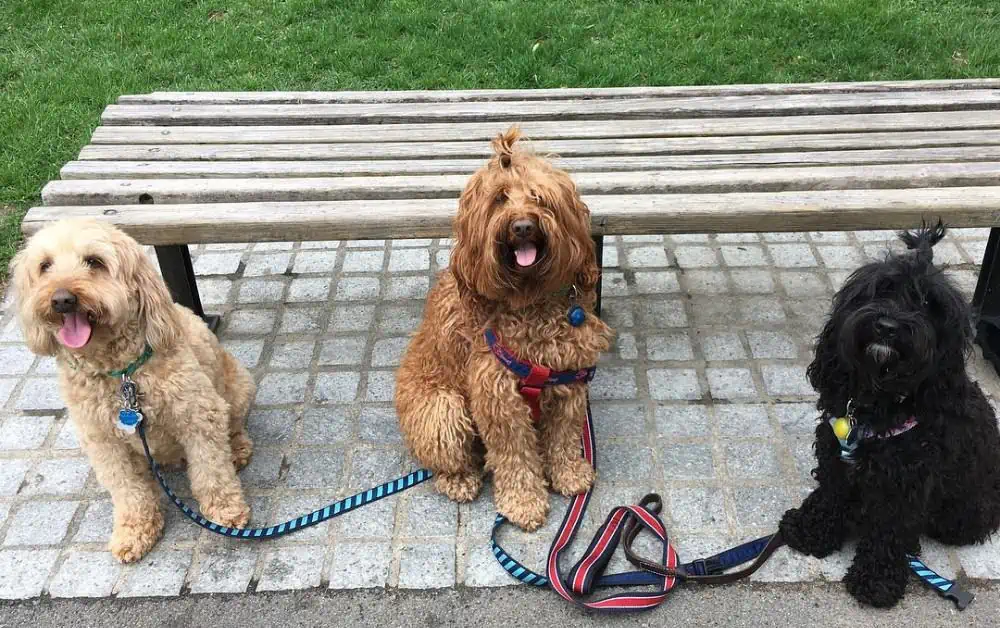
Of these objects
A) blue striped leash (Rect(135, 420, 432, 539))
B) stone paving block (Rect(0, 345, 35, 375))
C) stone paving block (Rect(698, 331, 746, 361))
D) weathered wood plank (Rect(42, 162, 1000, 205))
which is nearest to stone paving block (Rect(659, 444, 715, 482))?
stone paving block (Rect(698, 331, 746, 361))

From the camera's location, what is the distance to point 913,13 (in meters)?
6.99

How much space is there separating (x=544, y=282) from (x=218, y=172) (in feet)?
5.96

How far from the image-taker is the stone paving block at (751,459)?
132 inches

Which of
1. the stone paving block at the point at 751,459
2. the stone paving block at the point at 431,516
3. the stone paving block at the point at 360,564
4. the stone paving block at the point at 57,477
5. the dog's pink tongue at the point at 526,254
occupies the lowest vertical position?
the stone paving block at the point at 57,477

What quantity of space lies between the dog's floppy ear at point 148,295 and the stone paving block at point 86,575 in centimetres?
96

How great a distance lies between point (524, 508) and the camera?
124 inches

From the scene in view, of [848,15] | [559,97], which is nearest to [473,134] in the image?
[559,97]

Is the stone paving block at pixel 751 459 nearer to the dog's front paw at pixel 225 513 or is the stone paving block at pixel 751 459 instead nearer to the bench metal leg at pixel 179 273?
the dog's front paw at pixel 225 513

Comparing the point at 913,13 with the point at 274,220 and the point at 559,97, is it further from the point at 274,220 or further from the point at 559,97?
the point at 274,220

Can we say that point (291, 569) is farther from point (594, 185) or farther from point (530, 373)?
point (594, 185)

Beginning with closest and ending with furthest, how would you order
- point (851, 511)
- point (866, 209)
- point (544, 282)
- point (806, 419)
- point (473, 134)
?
point (544, 282)
point (851, 511)
point (866, 209)
point (806, 419)
point (473, 134)

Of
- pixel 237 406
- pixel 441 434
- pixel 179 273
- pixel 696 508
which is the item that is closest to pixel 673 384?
pixel 696 508

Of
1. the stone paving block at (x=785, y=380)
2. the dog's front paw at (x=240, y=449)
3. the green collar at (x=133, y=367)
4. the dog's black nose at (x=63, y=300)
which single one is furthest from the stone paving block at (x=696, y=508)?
the dog's black nose at (x=63, y=300)

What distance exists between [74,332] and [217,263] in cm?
238
